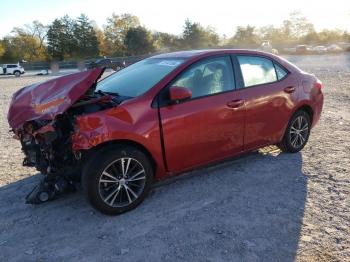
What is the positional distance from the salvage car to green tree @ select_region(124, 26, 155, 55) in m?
55.9

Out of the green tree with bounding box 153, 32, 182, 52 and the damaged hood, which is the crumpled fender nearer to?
the damaged hood

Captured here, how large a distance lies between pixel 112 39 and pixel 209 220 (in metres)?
65.3

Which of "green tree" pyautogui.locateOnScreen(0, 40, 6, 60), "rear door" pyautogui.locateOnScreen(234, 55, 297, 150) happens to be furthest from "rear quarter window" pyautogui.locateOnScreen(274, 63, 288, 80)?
"green tree" pyautogui.locateOnScreen(0, 40, 6, 60)

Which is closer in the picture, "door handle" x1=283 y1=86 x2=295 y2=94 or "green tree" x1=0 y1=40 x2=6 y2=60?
"door handle" x1=283 y1=86 x2=295 y2=94

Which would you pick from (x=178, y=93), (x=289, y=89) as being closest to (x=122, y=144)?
(x=178, y=93)

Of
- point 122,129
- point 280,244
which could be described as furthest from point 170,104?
point 280,244

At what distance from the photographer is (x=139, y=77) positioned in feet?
15.3

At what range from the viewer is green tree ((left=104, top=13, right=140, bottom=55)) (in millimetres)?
63250

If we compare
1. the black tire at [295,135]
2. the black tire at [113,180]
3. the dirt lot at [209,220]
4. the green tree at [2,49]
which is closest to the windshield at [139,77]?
the black tire at [113,180]

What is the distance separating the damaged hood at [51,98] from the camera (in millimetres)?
3871

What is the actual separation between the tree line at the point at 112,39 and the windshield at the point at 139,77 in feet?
171

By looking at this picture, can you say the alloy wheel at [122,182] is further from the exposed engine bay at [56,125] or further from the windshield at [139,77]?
the windshield at [139,77]

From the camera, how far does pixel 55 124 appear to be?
3900 mm

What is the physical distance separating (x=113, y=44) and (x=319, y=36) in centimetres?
4119
